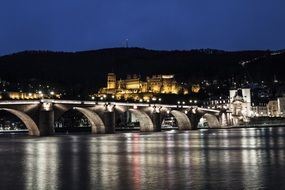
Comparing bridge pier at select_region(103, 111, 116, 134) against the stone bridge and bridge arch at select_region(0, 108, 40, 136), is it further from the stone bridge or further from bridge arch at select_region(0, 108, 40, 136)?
bridge arch at select_region(0, 108, 40, 136)

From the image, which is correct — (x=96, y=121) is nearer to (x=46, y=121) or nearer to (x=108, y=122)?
(x=108, y=122)

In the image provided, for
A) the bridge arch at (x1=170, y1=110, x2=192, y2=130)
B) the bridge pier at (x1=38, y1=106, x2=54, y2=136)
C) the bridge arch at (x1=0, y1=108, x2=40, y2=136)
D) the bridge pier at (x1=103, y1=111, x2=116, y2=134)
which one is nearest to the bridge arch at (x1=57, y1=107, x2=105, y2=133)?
the bridge pier at (x1=103, y1=111, x2=116, y2=134)

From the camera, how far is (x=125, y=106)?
106812 millimetres

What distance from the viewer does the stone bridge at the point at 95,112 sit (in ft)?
262

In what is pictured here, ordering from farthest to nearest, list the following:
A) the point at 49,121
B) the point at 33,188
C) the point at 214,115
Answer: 1. the point at 214,115
2. the point at 49,121
3. the point at 33,188

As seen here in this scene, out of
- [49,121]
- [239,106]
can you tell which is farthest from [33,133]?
[239,106]

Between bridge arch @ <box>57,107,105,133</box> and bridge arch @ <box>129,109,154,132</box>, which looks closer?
bridge arch @ <box>57,107,105,133</box>

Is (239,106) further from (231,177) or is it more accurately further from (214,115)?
(231,177)

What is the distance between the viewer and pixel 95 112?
9781 cm

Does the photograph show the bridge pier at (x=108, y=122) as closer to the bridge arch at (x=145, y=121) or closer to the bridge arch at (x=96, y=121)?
the bridge arch at (x=96, y=121)

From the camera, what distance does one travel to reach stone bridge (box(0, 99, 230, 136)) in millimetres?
79750

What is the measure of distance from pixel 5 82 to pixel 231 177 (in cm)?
15092

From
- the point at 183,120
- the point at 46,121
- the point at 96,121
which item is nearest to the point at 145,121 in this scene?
the point at 96,121

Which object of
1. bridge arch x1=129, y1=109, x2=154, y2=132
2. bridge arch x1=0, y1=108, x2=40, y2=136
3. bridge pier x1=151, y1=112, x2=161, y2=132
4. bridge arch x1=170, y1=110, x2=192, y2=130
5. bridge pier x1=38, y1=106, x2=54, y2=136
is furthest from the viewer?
bridge arch x1=170, y1=110, x2=192, y2=130
